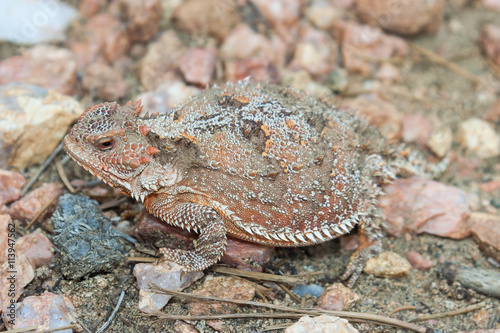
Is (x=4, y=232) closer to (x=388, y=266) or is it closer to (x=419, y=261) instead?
(x=388, y=266)

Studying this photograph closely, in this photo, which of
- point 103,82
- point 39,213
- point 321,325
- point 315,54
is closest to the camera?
point 321,325

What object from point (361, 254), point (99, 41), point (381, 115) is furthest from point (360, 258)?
point (99, 41)

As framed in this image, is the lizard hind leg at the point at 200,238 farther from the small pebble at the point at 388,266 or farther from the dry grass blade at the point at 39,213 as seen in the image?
the small pebble at the point at 388,266

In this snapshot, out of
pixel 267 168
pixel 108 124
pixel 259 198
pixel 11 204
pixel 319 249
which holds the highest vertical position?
pixel 108 124

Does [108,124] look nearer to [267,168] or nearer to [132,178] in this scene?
[132,178]

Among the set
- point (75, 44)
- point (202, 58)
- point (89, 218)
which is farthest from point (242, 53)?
point (89, 218)

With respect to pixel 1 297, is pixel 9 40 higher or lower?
higher

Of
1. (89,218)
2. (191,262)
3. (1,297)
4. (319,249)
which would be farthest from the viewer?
(319,249)

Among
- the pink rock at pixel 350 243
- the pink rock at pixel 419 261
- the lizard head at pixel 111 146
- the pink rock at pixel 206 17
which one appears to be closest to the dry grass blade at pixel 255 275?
the pink rock at pixel 350 243
